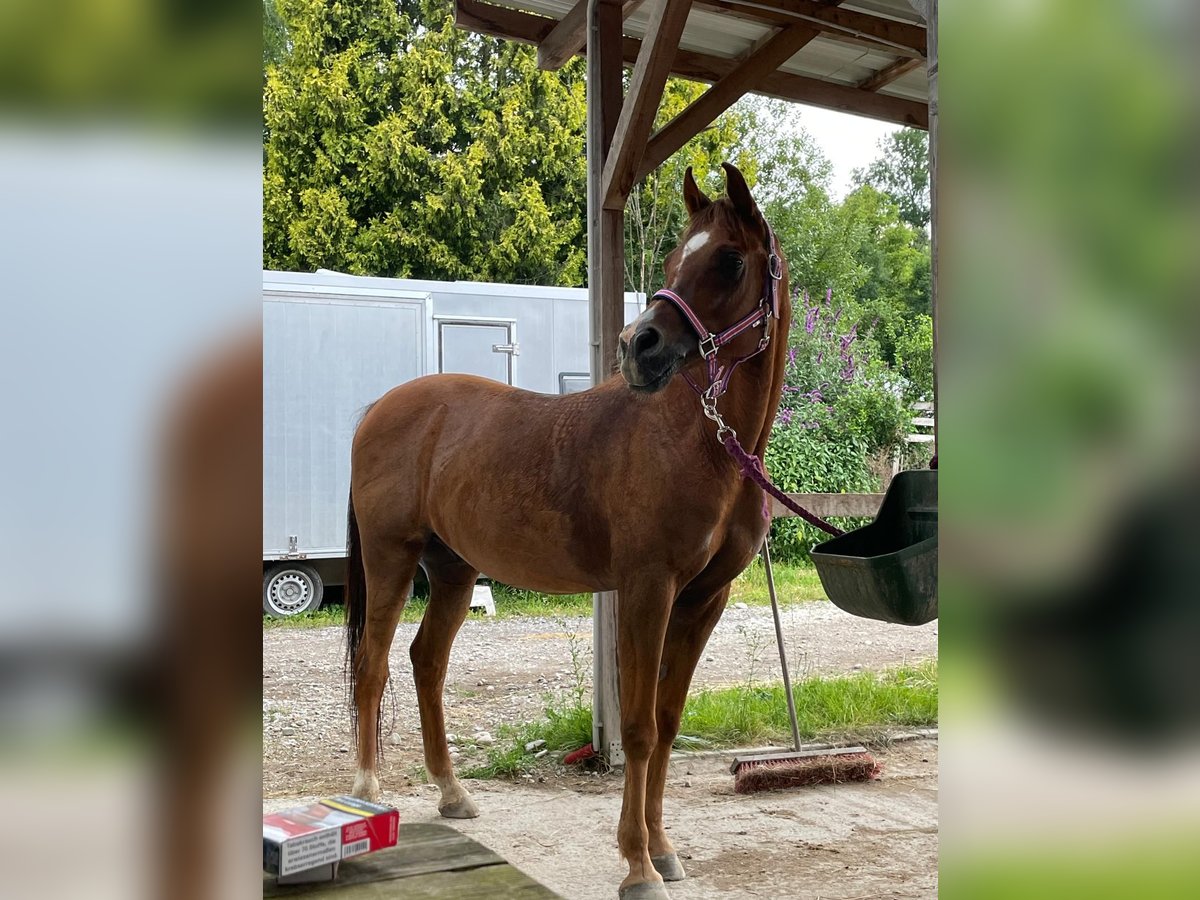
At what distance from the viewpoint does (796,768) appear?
427cm

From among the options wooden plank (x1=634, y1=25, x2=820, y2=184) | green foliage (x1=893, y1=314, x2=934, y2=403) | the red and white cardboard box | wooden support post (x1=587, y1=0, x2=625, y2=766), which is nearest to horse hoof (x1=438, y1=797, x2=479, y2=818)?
wooden support post (x1=587, y1=0, x2=625, y2=766)

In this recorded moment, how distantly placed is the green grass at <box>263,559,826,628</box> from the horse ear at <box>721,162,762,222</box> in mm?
5773

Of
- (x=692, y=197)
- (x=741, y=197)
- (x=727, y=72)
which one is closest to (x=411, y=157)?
(x=727, y=72)

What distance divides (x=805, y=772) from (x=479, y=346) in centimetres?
562

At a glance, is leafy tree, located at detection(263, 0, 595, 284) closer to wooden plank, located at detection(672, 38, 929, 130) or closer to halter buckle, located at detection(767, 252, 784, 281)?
wooden plank, located at detection(672, 38, 929, 130)

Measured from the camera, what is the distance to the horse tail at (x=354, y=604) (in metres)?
4.07

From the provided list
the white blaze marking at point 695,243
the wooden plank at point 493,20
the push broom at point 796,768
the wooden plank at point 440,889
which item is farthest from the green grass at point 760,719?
the wooden plank at point 493,20

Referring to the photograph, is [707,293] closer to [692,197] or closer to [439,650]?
[692,197]

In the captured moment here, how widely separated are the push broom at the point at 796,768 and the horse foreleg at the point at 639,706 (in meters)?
1.22

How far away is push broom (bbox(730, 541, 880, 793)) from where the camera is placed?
4.20m
